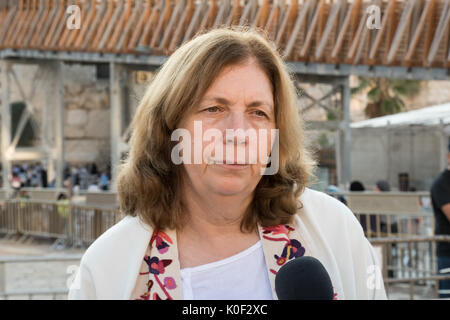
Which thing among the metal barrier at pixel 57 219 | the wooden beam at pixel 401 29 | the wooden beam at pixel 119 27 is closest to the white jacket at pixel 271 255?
the wooden beam at pixel 401 29

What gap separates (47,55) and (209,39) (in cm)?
1440

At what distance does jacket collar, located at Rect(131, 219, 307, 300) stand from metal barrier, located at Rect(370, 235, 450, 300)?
3.59 meters

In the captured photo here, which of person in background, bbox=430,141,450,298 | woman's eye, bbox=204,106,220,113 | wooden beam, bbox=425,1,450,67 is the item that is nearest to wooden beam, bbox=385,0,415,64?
wooden beam, bbox=425,1,450,67

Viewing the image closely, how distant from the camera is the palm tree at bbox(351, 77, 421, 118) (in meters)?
28.1

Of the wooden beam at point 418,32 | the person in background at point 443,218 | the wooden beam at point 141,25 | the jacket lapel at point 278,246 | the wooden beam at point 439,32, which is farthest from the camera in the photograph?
the wooden beam at point 141,25

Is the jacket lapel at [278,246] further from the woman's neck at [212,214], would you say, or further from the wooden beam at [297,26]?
the wooden beam at [297,26]

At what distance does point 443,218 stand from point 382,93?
23.7m

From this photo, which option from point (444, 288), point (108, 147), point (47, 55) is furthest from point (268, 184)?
point (108, 147)

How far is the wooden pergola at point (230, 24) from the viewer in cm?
835

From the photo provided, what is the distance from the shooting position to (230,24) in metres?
5.97

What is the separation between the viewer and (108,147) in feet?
88.1

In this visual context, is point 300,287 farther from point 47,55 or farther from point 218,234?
point 47,55

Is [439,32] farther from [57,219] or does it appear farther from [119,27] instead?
[57,219]

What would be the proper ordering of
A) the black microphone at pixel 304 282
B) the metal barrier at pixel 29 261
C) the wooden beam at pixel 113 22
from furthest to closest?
the wooden beam at pixel 113 22 < the metal barrier at pixel 29 261 < the black microphone at pixel 304 282
